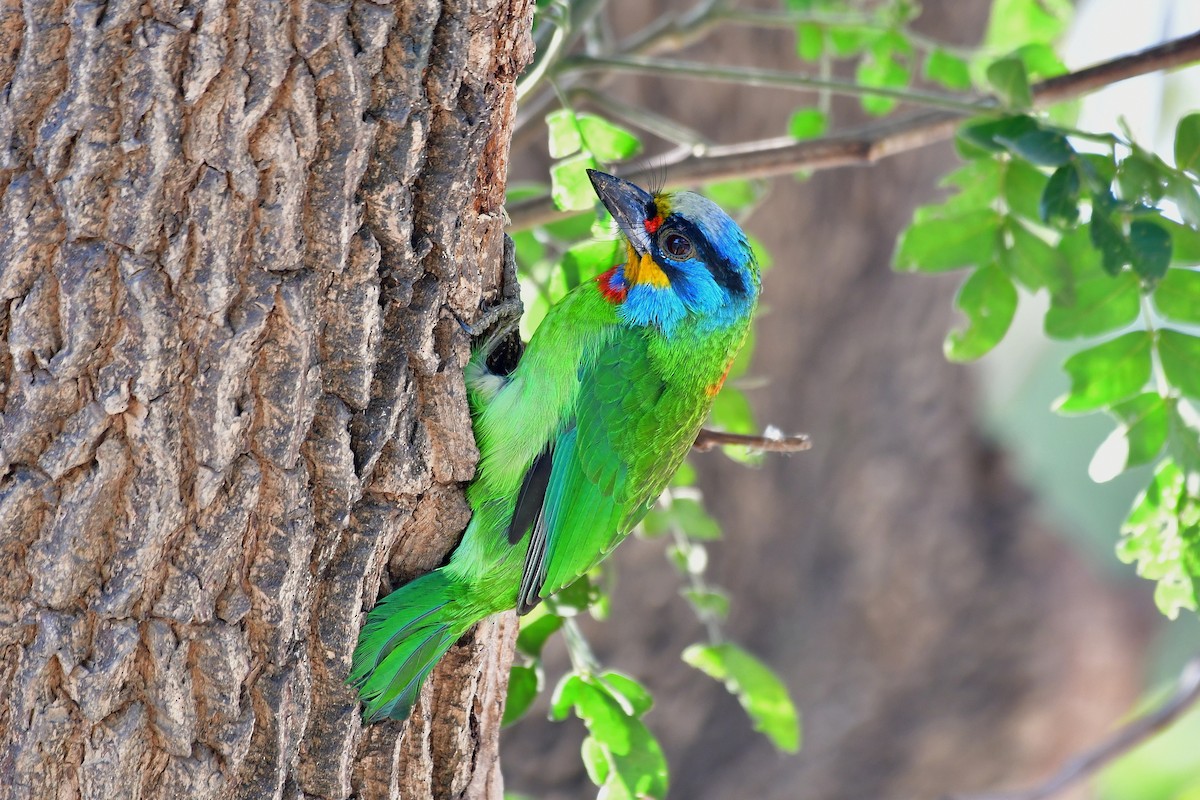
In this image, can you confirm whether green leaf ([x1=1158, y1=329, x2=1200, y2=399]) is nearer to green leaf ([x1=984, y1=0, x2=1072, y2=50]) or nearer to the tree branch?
the tree branch

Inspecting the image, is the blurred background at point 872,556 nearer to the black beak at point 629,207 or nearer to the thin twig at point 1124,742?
the thin twig at point 1124,742

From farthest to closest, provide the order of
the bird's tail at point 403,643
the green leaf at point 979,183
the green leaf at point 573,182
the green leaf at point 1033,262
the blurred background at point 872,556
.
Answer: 1. the blurred background at point 872,556
2. the green leaf at point 979,183
3. the green leaf at point 1033,262
4. the green leaf at point 573,182
5. the bird's tail at point 403,643

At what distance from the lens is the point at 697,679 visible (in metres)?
5.14

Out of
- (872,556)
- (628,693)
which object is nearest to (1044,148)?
(628,693)

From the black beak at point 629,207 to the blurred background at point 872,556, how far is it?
2654mm

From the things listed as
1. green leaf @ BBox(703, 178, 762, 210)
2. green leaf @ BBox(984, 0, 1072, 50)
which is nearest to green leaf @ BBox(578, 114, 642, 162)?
green leaf @ BBox(703, 178, 762, 210)

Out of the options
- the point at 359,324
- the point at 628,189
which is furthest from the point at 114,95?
the point at 628,189

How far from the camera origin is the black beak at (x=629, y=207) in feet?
7.20

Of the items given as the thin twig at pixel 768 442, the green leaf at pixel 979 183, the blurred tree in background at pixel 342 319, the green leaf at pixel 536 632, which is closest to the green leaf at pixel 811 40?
the blurred tree in background at pixel 342 319

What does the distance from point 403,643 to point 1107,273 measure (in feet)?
4.61

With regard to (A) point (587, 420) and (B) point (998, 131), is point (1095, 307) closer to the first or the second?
(B) point (998, 131)

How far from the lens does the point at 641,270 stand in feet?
7.39

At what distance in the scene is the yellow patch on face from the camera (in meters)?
2.25

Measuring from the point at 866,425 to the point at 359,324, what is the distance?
439cm
